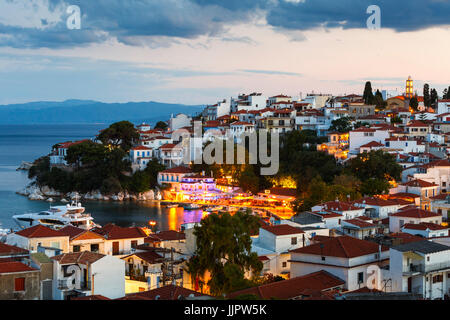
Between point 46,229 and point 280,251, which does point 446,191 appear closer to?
point 280,251

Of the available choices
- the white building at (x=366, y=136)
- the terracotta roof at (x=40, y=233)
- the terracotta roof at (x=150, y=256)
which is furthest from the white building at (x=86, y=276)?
the white building at (x=366, y=136)

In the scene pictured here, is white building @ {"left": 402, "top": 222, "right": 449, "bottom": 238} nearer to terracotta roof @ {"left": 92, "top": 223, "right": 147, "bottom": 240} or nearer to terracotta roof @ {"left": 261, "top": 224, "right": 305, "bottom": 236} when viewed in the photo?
terracotta roof @ {"left": 261, "top": 224, "right": 305, "bottom": 236}

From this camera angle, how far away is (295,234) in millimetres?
14180

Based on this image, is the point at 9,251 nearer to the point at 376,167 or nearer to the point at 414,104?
the point at 376,167

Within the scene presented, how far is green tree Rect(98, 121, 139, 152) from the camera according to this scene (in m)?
41.4

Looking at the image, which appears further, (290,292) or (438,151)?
(438,151)

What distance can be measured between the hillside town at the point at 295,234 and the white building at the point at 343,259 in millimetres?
23

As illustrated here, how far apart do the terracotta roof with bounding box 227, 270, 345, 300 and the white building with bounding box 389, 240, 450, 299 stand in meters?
1.07

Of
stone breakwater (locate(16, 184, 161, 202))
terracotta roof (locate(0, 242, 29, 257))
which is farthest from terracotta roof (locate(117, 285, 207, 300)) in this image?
stone breakwater (locate(16, 184, 161, 202))

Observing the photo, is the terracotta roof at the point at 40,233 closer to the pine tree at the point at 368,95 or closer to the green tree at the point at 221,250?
the green tree at the point at 221,250

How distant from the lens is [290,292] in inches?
389

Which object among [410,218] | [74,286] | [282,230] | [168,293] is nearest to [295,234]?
[282,230]
